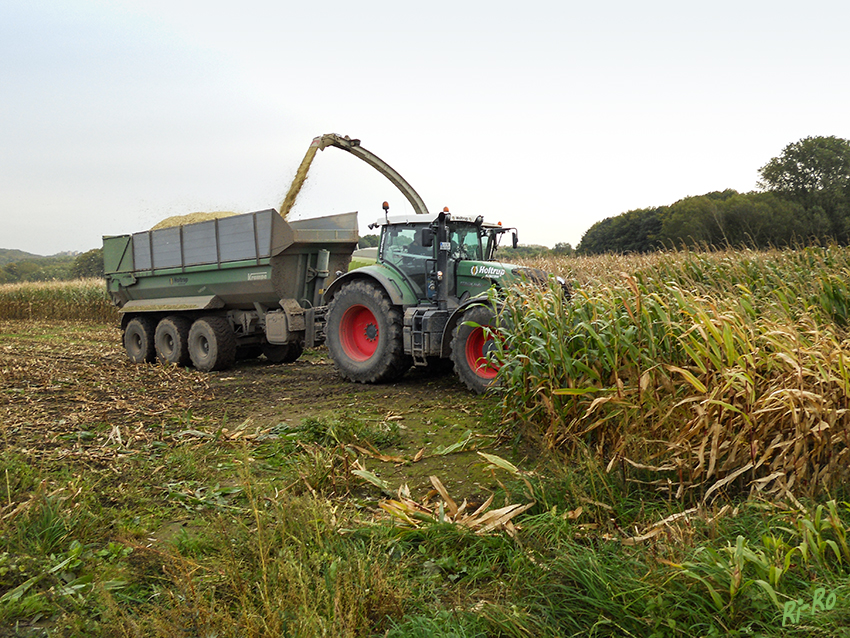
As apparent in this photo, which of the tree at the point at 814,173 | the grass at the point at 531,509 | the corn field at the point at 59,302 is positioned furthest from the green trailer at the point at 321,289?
the tree at the point at 814,173

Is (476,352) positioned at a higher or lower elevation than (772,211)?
lower

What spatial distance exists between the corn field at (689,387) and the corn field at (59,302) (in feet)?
64.5

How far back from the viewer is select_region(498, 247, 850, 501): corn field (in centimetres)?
340

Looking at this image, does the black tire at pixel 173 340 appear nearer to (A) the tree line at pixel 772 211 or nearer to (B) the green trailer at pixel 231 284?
(B) the green trailer at pixel 231 284

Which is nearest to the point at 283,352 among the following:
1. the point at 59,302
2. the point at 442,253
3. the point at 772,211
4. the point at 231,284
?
the point at 231,284

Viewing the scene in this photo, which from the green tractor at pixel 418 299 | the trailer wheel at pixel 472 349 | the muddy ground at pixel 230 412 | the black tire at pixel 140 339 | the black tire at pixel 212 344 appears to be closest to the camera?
the muddy ground at pixel 230 412

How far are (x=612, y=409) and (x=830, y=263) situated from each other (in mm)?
5215

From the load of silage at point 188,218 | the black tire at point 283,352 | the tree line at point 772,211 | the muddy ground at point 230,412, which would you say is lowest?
the muddy ground at point 230,412

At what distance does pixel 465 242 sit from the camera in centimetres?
829

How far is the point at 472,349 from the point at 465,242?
171 centimetres

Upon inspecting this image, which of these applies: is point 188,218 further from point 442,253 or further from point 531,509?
point 531,509

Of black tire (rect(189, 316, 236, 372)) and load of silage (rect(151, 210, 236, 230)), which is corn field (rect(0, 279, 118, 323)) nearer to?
load of silage (rect(151, 210, 236, 230))

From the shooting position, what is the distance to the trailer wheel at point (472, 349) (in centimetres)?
700

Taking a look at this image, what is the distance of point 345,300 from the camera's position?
8641 mm
